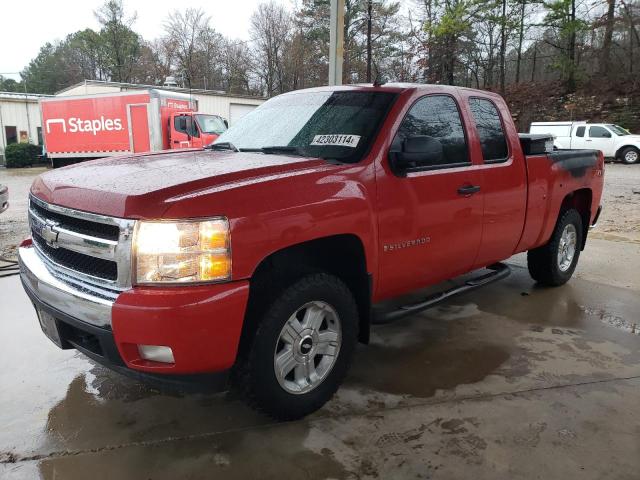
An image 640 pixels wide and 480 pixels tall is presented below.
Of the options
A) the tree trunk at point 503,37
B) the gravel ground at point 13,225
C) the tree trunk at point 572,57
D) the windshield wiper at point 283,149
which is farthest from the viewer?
the tree trunk at point 503,37

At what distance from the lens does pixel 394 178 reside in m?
3.07

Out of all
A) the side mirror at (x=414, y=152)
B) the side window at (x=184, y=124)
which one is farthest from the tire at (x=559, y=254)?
the side window at (x=184, y=124)

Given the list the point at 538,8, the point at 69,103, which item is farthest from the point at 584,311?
the point at 538,8

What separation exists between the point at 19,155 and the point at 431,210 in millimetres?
27848

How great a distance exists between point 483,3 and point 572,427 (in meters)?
36.3

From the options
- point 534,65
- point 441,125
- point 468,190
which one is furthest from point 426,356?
point 534,65

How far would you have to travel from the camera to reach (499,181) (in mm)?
3895

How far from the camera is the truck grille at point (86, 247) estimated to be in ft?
7.47

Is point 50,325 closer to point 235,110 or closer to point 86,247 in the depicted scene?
point 86,247

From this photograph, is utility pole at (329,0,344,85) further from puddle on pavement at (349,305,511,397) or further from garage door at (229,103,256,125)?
garage door at (229,103,256,125)

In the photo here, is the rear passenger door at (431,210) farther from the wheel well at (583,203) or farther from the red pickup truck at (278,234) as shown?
the wheel well at (583,203)

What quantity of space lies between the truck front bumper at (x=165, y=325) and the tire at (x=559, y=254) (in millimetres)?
3700

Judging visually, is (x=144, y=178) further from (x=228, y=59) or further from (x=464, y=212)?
(x=228, y=59)

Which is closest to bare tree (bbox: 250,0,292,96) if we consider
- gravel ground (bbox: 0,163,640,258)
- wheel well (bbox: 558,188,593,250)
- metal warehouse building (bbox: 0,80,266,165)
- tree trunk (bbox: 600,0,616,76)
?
metal warehouse building (bbox: 0,80,266,165)
